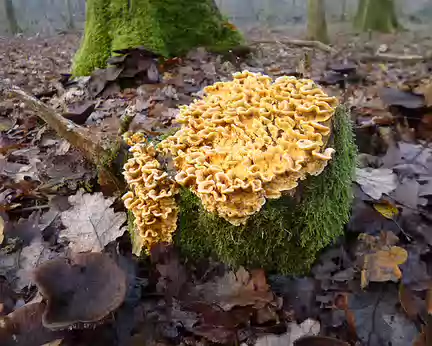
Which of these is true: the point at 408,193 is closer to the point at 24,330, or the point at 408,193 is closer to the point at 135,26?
the point at 24,330

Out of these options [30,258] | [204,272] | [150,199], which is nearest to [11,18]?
[30,258]

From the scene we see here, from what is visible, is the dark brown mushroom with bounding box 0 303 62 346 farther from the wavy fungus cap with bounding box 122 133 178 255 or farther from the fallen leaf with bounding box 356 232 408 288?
the fallen leaf with bounding box 356 232 408 288

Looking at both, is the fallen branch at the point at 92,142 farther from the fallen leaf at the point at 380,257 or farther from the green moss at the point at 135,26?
the green moss at the point at 135,26

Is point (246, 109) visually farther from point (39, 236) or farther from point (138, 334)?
point (39, 236)

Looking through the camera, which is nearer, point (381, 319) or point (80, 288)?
point (80, 288)

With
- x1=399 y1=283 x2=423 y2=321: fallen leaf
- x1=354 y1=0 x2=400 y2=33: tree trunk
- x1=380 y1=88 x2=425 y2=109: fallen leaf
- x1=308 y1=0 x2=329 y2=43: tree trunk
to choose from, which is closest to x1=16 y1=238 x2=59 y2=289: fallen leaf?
x1=399 y1=283 x2=423 y2=321: fallen leaf

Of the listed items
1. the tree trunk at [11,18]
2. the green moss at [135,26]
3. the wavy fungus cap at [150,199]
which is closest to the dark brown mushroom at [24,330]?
the wavy fungus cap at [150,199]

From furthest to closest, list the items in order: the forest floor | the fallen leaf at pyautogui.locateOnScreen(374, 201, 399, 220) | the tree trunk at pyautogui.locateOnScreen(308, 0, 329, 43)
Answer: the tree trunk at pyautogui.locateOnScreen(308, 0, 329, 43), the fallen leaf at pyautogui.locateOnScreen(374, 201, 399, 220), the forest floor
